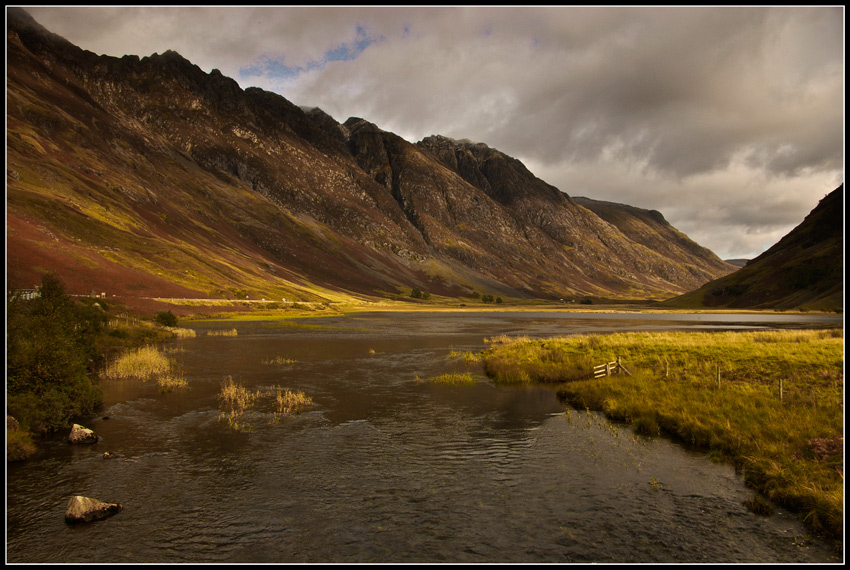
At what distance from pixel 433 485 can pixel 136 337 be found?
195 ft

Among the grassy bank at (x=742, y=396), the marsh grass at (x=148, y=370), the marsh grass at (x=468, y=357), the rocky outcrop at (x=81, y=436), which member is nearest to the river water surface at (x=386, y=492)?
the rocky outcrop at (x=81, y=436)

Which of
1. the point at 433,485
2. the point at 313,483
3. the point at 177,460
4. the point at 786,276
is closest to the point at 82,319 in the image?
the point at 177,460

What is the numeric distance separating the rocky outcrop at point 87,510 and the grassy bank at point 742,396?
2317cm

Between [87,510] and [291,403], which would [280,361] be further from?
[87,510]

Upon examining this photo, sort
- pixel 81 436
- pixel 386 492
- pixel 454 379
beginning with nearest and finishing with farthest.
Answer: pixel 386 492, pixel 81 436, pixel 454 379

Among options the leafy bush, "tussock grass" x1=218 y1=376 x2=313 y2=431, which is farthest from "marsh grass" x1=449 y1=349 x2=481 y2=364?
the leafy bush

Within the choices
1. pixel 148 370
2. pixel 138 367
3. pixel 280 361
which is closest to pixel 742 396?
pixel 280 361

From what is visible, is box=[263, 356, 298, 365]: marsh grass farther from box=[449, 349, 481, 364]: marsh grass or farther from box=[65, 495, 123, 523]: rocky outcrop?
box=[65, 495, 123, 523]: rocky outcrop

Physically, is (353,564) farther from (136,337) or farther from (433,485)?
(136,337)

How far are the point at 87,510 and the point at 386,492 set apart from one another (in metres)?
10.1

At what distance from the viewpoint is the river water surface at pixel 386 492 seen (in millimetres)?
13430

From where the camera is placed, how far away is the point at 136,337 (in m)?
61.7

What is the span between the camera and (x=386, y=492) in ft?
57.0

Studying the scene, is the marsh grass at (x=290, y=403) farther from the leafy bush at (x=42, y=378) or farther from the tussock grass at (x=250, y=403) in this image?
the leafy bush at (x=42, y=378)
